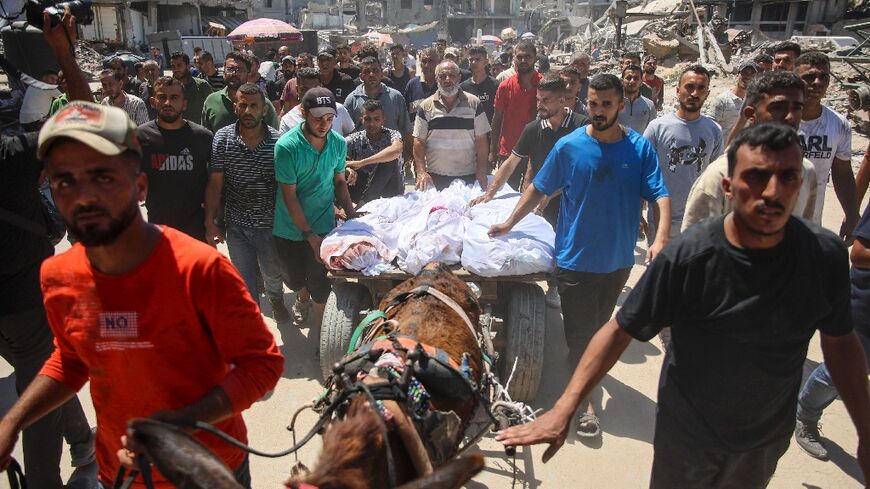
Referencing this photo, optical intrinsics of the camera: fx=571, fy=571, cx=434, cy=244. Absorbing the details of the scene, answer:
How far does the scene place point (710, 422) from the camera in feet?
7.49

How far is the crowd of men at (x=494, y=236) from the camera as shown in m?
1.74

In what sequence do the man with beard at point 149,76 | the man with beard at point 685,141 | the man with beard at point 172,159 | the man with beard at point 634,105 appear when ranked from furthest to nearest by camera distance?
1. the man with beard at point 149,76
2. the man with beard at point 634,105
3. the man with beard at point 685,141
4. the man with beard at point 172,159

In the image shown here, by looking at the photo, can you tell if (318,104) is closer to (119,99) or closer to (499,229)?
(499,229)

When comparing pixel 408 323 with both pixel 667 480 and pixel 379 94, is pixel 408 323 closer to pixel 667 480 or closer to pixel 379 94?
pixel 667 480

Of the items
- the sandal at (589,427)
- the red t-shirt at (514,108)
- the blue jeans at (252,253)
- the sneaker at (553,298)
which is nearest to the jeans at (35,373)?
the blue jeans at (252,253)

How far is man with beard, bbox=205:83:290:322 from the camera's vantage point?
15.1 feet

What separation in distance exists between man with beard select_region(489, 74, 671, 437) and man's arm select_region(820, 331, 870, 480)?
1509 mm

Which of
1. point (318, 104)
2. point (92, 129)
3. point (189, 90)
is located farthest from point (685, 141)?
point (189, 90)

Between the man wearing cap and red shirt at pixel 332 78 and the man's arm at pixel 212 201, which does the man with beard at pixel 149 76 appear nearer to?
the man wearing cap and red shirt at pixel 332 78

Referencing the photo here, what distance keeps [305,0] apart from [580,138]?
7417cm

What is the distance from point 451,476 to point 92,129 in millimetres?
1337

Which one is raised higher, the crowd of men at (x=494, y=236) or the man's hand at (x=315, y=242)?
the crowd of men at (x=494, y=236)

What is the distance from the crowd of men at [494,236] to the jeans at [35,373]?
12 mm

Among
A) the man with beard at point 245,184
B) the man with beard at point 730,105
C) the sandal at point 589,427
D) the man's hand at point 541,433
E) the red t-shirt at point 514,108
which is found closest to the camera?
the man's hand at point 541,433
